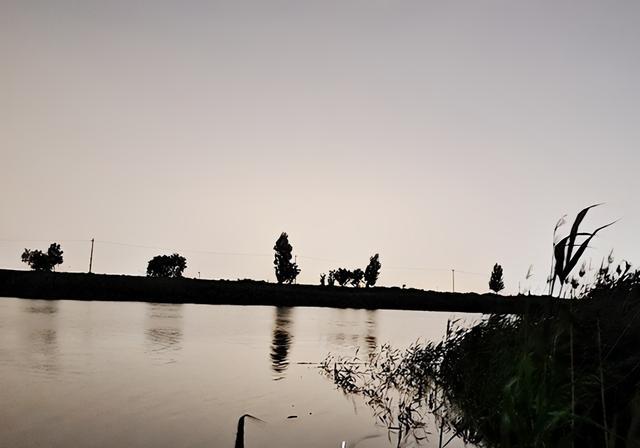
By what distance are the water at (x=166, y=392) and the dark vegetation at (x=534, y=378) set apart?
1574 mm

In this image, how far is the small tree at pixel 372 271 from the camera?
19450 cm

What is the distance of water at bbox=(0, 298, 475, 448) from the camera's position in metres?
17.1

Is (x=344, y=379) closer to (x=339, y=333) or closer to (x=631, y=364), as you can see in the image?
(x=631, y=364)

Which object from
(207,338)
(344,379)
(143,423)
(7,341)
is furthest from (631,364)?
(207,338)

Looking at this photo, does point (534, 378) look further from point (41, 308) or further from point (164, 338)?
point (41, 308)

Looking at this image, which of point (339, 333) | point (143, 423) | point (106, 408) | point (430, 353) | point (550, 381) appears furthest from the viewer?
point (339, 333)

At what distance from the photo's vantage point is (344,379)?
28438mm

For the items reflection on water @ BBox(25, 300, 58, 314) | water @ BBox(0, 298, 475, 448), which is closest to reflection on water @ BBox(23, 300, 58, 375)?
water @ BBox(0, 298, 475, 448)

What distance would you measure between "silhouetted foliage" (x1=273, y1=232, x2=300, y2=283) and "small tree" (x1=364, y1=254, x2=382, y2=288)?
141ft

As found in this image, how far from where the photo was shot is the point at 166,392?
80.8 ft

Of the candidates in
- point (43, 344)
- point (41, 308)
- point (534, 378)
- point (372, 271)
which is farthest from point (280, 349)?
point (372, 271)

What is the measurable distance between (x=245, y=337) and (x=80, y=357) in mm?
19654

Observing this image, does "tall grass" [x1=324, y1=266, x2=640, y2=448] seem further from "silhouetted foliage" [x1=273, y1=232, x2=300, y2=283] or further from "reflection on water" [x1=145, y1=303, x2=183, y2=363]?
"silhouetted foliage" [x1=273, y1=232, x2=300, y2=283]

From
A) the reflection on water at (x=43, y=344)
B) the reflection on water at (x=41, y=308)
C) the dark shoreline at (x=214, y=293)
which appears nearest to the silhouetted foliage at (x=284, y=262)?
the dark shoreline at (x=214, y=293)
